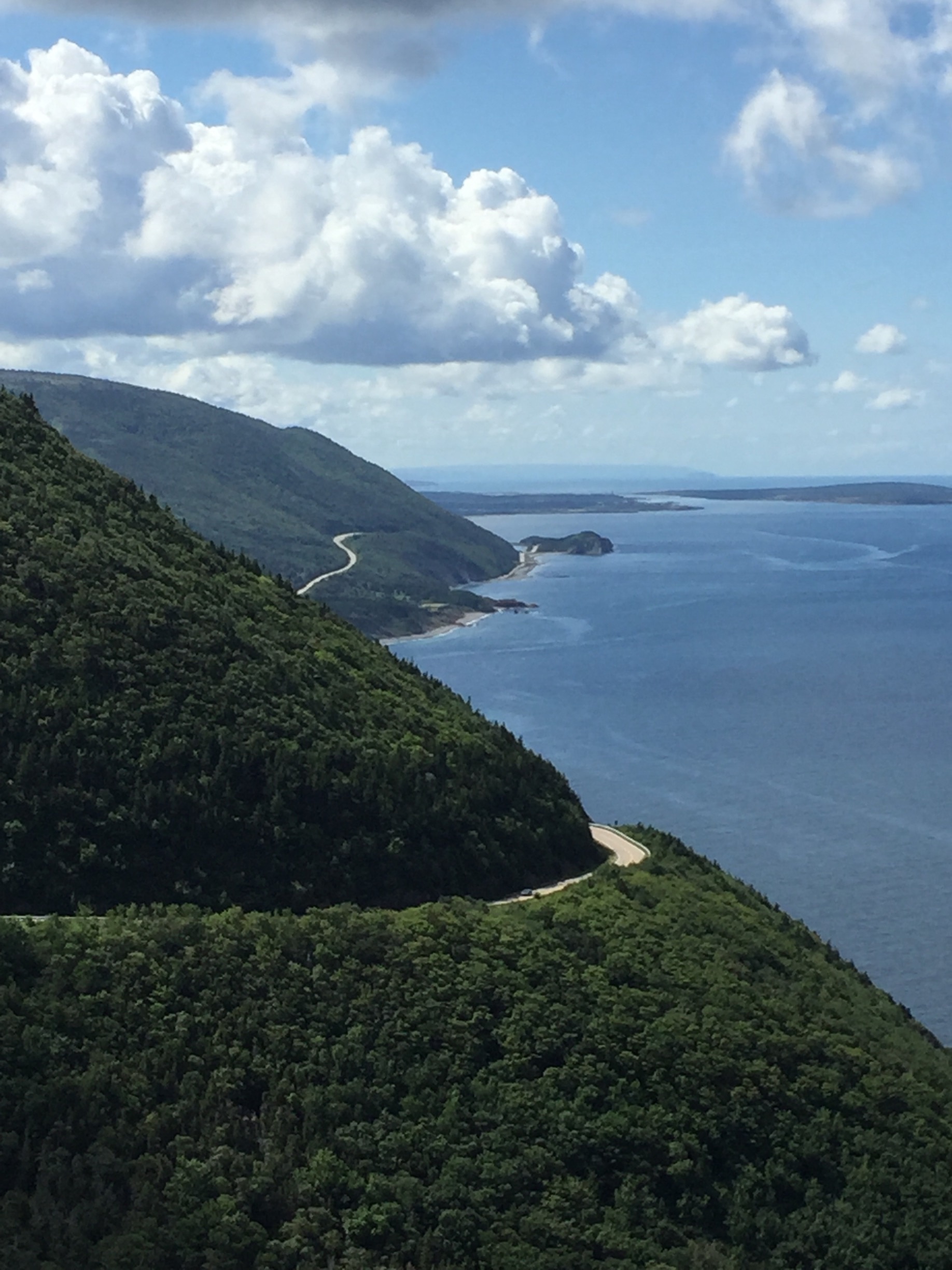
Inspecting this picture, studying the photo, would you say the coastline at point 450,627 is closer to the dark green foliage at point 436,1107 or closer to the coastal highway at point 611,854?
the coastal highway at point 611,854

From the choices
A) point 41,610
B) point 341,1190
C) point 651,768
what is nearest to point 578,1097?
point 341,1190

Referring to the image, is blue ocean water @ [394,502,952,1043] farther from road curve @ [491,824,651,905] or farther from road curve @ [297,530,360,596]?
road curve @ [297,530,360,596]

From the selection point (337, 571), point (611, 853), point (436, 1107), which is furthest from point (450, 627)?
point (436, 1107)

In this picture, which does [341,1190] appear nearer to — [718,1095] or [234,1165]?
[234,1165]

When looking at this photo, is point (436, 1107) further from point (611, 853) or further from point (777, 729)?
point (777, 729)

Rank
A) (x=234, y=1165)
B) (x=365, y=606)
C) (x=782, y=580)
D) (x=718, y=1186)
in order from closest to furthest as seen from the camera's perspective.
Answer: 1. (x=234, y=1165)
2. (x=718, y=1186)
3. (x=365, y=606)
4. (x=782, y=580)

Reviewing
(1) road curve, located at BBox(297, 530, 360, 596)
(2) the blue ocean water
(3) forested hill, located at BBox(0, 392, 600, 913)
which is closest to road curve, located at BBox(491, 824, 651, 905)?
(3) forested hill, located at BBox(0, 392, 600, 913)

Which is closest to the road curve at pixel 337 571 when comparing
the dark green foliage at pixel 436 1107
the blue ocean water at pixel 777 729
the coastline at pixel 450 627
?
the coastline at pixel 450 627
